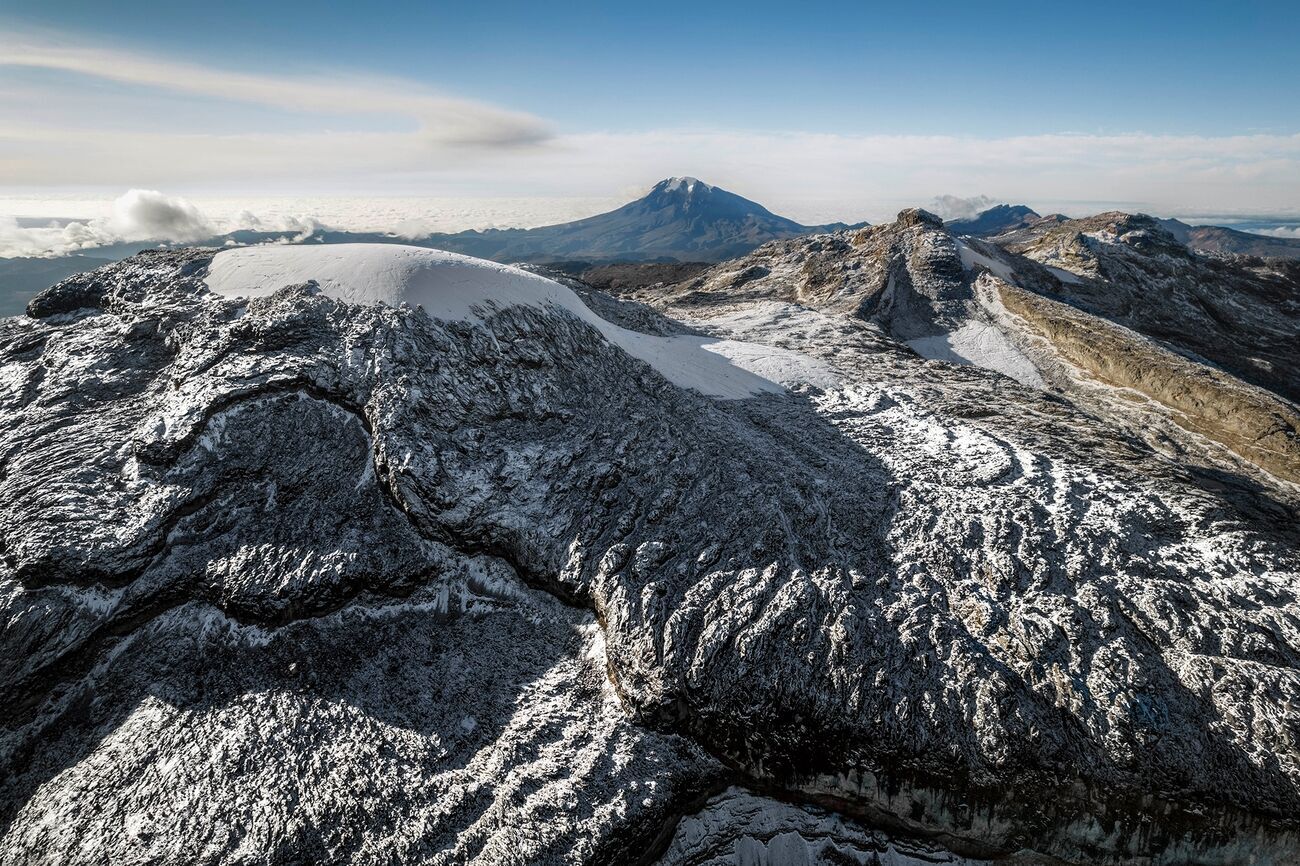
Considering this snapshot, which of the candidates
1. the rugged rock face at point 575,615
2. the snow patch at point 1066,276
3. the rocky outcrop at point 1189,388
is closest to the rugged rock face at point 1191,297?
the snow patch at point 1066,276

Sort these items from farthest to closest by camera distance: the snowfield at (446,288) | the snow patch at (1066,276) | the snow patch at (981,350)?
the snow patch at (1066,276)
the snow patch at (981,350)
the snowfield at (446,288)

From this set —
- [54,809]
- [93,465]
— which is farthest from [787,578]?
[93,465]

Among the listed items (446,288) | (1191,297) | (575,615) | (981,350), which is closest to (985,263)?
(981,350)

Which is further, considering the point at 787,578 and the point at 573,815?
the point at 787,578

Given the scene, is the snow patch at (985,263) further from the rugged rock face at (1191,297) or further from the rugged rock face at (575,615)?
the rugged rock face at (575,615)

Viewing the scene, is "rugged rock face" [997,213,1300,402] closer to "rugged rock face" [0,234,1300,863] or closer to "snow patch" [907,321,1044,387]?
"snow patch" [907,321,1044,387]

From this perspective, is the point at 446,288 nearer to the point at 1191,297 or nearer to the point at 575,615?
the point at 575,615

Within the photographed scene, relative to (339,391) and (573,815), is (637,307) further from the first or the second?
(573,815)
